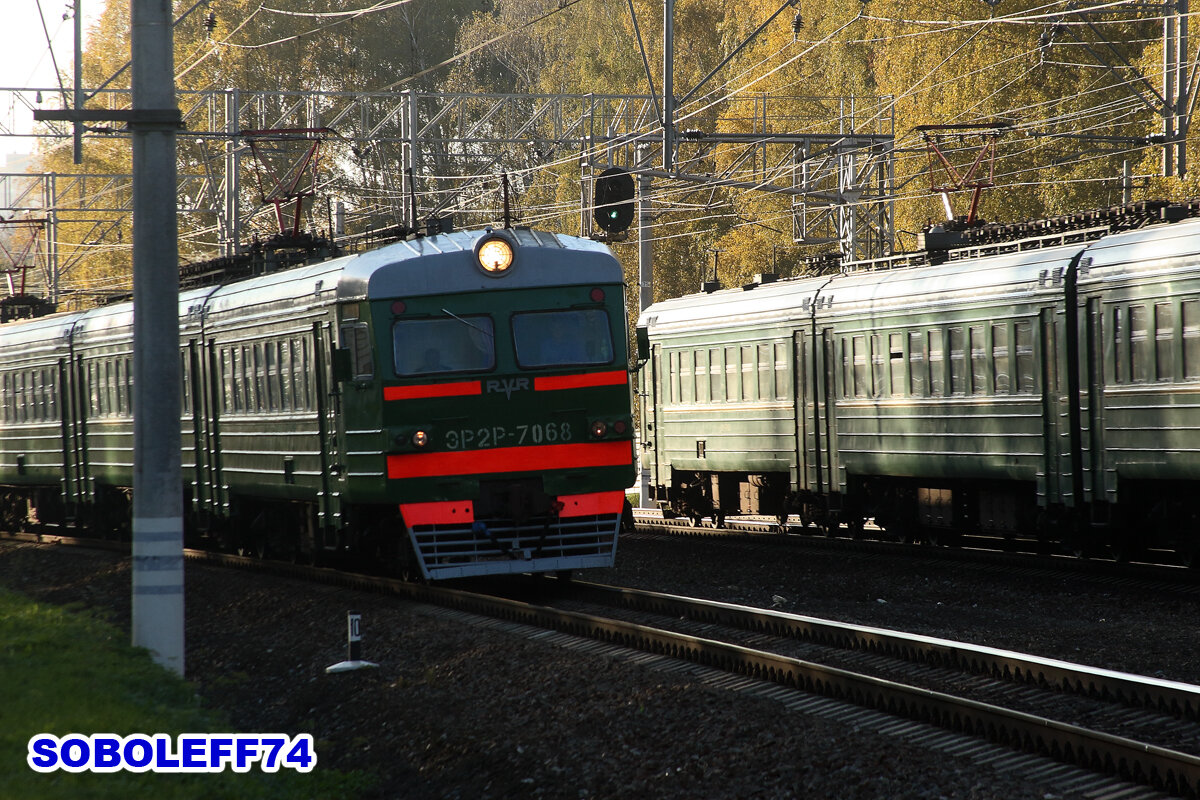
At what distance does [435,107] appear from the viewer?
6850 centimetres

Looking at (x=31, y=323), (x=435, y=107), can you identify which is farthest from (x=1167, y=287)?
(x=435, y=107)

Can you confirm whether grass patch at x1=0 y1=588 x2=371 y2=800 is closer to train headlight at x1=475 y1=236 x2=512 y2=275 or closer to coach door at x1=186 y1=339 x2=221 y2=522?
train headlight at x1=475 y1=236 x2=512 y2=275

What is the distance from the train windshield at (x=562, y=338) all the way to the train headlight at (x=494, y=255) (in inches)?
17.5

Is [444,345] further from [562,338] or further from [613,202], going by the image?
[613,202]

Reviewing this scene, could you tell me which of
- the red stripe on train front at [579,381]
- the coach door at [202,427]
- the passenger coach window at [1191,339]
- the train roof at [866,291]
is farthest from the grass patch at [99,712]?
the train roof at [866,291]

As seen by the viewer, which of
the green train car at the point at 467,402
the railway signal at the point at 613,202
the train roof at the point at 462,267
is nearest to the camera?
the green train car at the point at 467,402

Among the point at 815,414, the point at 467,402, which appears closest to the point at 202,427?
the point at 467,402

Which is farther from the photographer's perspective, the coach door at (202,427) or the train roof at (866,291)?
the coach door at (202,427)

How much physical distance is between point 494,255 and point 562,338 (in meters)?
0.95

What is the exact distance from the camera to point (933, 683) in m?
9.66

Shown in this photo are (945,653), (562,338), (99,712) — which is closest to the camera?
(99,712)

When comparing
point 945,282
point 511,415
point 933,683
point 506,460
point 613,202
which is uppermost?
point 613,202

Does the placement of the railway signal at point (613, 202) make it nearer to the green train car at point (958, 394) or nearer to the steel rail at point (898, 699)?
the green train car at point (958, 394)

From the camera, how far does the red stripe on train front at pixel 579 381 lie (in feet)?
46.4
